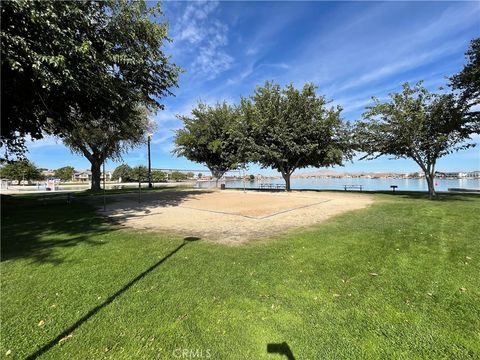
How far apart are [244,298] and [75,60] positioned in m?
7.83

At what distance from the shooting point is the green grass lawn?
2551 millimetres

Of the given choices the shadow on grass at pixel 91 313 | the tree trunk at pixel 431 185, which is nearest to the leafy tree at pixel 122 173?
the tree trunk at pixel 431 185

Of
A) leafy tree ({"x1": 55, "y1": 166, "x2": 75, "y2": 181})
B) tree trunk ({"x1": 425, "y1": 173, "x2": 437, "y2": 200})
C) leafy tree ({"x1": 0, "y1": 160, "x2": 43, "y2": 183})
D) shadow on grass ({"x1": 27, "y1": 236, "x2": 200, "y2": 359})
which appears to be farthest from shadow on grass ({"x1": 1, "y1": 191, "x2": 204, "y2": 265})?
leafy tree ({"x1": 55, "y1": 166, "x2": 75, "y2": 181})

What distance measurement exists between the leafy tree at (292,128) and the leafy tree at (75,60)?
35.2 feet

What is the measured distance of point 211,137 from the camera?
28.3m

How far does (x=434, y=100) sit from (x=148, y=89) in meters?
15.7

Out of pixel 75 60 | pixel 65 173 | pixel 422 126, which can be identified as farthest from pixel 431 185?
pixel 65 173

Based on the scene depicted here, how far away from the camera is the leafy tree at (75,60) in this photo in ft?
21.5

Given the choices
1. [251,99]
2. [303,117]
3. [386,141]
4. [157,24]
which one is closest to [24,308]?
[157,24]

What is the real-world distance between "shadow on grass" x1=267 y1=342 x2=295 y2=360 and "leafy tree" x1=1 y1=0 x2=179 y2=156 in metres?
7.39

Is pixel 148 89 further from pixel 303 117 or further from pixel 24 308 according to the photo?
pixel 303 117

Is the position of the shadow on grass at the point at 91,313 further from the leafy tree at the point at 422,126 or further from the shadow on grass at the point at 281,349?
the leafy tree at the point at 422,126

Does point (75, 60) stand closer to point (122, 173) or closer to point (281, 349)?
point (281, 349)

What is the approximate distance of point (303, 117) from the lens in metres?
21.6
